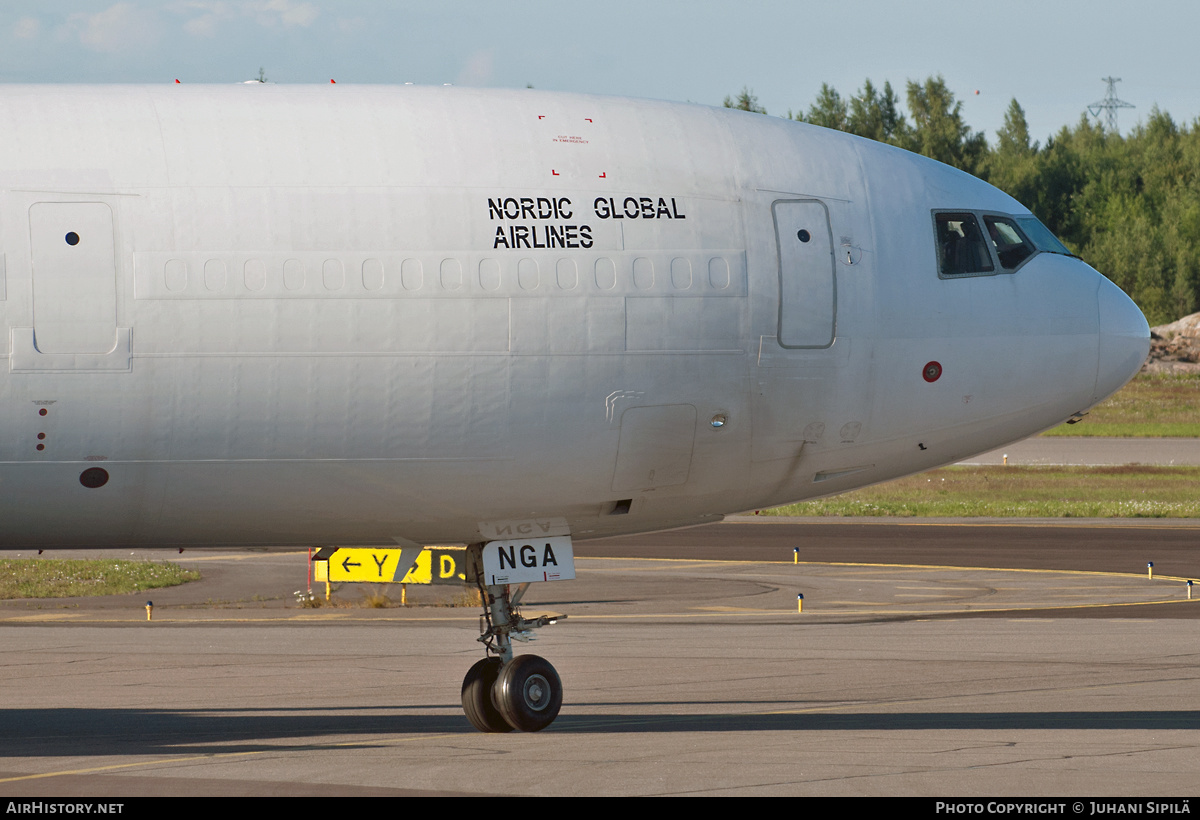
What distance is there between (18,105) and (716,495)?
7886 millimetres

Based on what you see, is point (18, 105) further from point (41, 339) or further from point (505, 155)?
point (505, 155)

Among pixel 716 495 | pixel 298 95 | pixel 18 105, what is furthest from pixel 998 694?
pixel 18 105

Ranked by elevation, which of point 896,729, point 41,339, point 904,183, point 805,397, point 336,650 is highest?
point 904,183

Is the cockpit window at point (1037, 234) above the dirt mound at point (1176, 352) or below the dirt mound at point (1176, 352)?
below

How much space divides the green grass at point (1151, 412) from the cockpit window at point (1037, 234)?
216 ft

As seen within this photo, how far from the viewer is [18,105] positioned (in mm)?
14922

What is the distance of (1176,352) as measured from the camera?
99.8m

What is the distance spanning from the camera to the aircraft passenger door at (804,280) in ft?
51.9

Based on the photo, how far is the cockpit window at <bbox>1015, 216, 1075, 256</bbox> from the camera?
17.1 meters

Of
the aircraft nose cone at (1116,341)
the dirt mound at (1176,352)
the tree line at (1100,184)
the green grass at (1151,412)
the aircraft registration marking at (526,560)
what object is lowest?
the aircraft registration marking at (526,560)

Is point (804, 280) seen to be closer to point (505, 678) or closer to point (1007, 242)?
point (1007, 242)

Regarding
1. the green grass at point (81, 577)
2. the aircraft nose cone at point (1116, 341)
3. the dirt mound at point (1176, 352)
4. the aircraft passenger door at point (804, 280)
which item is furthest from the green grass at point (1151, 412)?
the aircraft passenger door at point (804, 280)

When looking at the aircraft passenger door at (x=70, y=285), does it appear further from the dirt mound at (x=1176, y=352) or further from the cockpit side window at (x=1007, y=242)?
the dirt mound at (x=1176, y=352)

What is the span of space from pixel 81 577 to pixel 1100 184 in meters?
123
